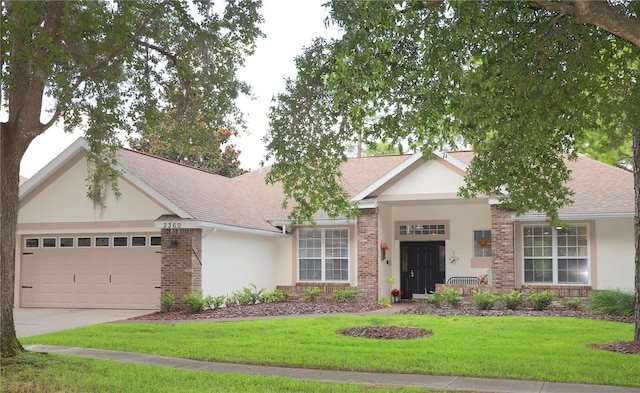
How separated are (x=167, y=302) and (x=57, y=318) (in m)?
2.95

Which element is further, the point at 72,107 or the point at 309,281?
the point at 309,281

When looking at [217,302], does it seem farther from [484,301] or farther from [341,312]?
[484,301]

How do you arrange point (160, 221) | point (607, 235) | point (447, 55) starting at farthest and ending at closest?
point (607, 235) < point (160, 221) < point (447, 55)

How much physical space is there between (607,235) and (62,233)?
17.3m

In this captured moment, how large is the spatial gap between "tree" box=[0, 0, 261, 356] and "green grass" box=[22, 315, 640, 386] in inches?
131

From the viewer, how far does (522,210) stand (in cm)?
1412

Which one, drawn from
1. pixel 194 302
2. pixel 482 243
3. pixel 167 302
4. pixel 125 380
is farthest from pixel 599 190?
pixel 125 380

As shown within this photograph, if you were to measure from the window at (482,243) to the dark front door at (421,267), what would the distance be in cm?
124

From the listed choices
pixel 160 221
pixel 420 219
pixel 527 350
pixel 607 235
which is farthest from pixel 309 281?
pixel 527 350

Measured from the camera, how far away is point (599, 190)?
74.1 ft

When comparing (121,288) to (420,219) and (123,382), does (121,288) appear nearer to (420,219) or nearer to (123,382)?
(420,219)

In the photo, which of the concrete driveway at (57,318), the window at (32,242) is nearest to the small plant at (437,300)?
the concrete driveway at (57,318)

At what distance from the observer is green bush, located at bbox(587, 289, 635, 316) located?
58.2ft

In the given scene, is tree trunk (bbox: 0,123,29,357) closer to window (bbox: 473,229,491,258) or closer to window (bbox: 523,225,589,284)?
window (bbox: 523,225,589,284)
